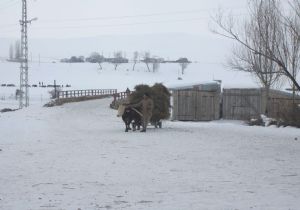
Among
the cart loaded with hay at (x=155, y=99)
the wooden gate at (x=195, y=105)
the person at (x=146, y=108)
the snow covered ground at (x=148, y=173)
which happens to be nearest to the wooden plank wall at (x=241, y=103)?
the wooden gate at (x=195, y=105)

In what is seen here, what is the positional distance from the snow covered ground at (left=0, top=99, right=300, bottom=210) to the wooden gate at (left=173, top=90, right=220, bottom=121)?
14149mm

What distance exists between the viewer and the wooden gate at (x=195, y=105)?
35188 mm

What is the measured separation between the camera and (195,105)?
116ft

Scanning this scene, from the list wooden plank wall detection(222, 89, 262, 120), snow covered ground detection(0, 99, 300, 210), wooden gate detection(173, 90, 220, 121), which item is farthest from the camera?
wooden plank wall detection(222, 89, 262, 120)

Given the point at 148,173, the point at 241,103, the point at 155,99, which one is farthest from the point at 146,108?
the point at 241,103

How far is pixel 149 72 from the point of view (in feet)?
610

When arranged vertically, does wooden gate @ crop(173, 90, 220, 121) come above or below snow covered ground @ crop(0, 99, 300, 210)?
above

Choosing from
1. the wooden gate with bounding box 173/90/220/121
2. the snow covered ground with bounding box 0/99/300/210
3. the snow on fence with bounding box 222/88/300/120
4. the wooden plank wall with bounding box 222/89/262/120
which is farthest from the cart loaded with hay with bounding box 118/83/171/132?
the wooden plank wall with bounding box 222/89/262/120

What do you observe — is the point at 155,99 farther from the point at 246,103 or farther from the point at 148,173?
the point at 148,173

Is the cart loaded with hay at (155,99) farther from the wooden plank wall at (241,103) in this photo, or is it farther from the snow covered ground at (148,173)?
the wooden plank wall at (241,103)

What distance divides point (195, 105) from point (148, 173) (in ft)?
77.2

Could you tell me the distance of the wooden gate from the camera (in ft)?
115

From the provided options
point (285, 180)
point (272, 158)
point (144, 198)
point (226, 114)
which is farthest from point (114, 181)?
point (226, 114)

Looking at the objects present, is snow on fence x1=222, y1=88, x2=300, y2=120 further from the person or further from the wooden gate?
the person
